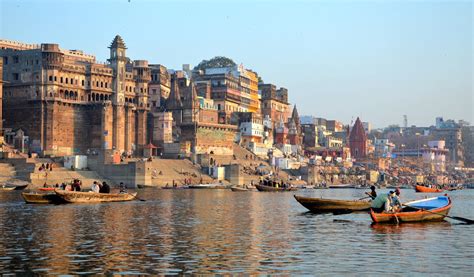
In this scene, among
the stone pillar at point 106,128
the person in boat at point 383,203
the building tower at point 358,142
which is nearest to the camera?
the person in boat at point 383,203

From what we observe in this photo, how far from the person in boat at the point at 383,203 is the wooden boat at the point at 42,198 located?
23.1 meters

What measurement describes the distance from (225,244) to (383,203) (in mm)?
11229

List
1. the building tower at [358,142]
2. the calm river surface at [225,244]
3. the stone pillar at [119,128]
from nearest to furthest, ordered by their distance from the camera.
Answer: the calm river surface at [225,244], the stone pillar at [119,128], the building tower at [358,142]

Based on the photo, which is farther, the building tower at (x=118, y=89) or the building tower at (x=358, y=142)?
the building tower at (x=358, y=142)

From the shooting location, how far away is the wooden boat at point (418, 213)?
37.5 meters

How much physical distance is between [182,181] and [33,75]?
76.1 feet

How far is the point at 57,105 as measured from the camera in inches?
4122

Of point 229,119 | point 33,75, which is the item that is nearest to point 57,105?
point 33,75

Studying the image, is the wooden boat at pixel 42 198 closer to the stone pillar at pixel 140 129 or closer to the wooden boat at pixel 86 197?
the wooden boat at pixel 86 197

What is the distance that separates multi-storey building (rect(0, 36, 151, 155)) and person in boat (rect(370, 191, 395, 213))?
68.8 metres

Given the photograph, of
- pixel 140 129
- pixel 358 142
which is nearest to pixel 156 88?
pixel 140 129

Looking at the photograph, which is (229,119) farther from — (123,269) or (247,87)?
(123,269)

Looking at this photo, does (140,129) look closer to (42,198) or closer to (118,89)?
(118,89)

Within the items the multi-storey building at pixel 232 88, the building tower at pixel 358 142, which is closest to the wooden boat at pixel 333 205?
the multi-storey building at pixel 232 88
